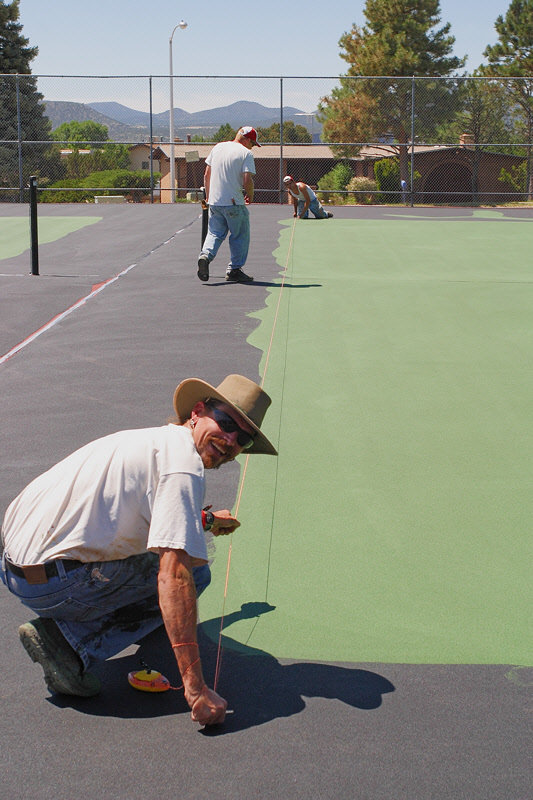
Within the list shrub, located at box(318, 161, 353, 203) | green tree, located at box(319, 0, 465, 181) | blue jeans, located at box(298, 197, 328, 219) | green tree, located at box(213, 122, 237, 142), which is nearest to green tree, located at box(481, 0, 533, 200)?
green tree, located at box(319, 0, 465, 181)

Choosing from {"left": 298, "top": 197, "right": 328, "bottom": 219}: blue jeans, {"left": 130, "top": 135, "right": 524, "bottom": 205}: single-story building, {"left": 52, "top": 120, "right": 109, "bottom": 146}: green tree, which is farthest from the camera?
{"left": 130, "top": 135, "right": 524, "bottom": 205}: single-story building

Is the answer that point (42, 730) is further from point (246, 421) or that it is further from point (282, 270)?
point (282, 270)

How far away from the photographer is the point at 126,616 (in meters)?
2.92

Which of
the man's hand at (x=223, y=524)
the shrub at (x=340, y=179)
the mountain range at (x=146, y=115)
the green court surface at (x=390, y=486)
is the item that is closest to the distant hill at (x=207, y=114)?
the mountain range at (x=146, y=115)

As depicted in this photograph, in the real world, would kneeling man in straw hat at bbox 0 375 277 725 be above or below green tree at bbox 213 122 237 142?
below

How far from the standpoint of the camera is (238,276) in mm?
9938

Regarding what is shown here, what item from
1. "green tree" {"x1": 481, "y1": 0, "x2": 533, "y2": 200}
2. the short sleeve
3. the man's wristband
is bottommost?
the man's wristband

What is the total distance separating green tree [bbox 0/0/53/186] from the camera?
2528 centimetres

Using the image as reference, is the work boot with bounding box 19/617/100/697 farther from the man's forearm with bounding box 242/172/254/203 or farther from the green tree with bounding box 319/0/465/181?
the green tree with bounding box 319/0/465/181

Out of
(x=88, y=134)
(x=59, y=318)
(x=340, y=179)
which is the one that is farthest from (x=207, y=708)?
(x=340, y=179)

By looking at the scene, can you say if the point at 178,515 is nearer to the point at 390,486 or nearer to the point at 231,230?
the point at 390,486

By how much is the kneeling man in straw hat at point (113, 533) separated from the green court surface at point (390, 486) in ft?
1.96

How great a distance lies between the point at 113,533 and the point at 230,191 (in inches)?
289

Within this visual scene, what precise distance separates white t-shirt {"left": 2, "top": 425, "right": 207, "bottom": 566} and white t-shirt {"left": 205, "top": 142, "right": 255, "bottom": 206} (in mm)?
7138
